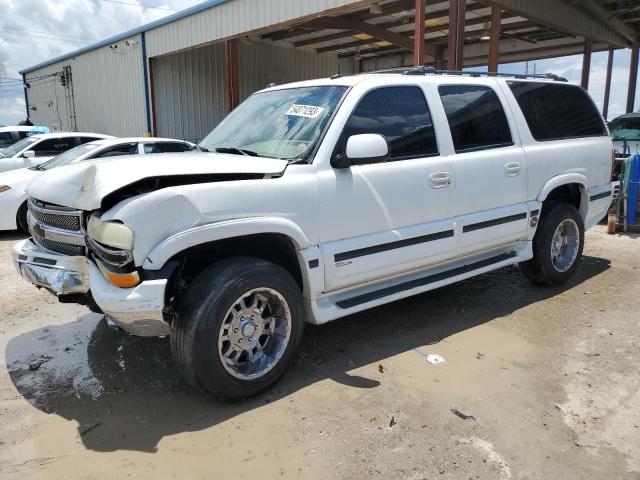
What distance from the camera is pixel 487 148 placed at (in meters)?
4.50

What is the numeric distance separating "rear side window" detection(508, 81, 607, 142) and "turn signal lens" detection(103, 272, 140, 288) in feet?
12.5

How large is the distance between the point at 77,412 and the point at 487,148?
3.68 metres

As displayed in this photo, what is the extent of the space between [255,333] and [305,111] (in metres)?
1.63

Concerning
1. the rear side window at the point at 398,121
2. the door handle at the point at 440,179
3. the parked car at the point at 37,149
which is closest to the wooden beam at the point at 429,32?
the parked car at the point at 37,149

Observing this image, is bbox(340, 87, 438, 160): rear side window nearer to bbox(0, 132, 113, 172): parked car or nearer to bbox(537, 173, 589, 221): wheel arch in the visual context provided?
bbox(537, 173, 589, 221): wheel arch

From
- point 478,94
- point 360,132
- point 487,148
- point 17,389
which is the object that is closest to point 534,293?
point 487,148

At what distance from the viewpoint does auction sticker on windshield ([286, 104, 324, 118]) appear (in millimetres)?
3742

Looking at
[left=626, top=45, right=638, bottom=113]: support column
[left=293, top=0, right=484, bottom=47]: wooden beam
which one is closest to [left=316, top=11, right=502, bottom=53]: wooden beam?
[left=293, top=0, right=484, bottom=47]: wooden beam

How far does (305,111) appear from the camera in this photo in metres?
3.82

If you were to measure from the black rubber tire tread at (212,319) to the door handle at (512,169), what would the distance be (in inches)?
95.4

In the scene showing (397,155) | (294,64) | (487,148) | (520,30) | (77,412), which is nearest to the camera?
(77,412)

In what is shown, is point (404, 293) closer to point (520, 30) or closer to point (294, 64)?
point (520, 30)

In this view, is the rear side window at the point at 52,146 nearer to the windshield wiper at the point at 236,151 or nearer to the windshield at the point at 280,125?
the windshield at the point at 280,125

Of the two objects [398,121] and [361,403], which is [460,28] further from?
[361,403]
